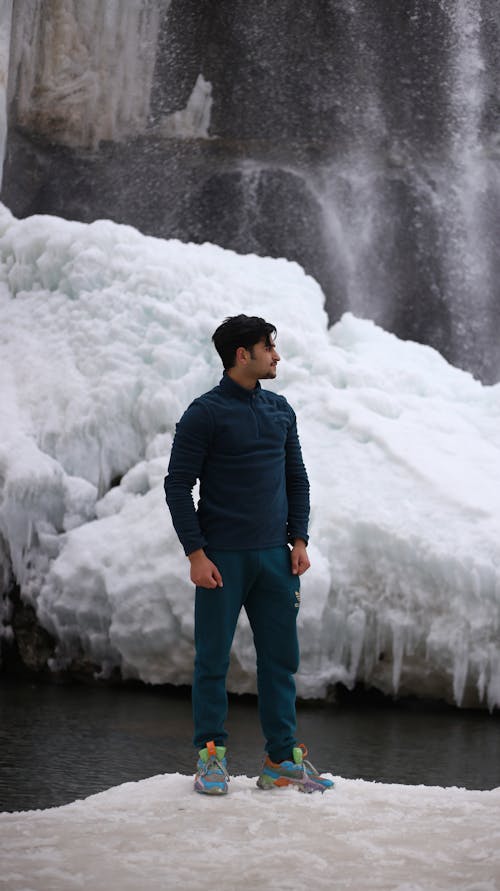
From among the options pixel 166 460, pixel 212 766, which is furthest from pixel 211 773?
pixel 166 460

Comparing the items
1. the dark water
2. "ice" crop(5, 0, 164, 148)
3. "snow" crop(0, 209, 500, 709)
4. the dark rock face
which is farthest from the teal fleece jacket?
"ice" crop(5, 0, 164, 148)

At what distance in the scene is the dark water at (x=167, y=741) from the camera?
478 centimetres

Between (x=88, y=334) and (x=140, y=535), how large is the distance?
1.91 meters

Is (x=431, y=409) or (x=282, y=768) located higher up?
(x=431, y=409)

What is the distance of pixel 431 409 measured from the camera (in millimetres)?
8352

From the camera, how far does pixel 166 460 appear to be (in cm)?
768

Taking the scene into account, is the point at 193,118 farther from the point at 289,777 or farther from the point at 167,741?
the point at 289,777

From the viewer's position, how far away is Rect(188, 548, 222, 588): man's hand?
352cm

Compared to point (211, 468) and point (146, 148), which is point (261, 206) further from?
point (211, 468)

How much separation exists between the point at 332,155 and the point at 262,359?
7562 millimetres

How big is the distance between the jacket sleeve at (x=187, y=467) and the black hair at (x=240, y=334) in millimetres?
233

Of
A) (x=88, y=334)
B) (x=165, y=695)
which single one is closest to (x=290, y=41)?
(x=88, y=334)

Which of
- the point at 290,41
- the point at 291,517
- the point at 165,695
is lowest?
the point at 165,695

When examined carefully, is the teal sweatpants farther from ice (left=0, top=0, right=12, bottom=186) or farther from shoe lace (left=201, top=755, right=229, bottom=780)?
ice (left=0, top=0, right=12, bottom=186)
